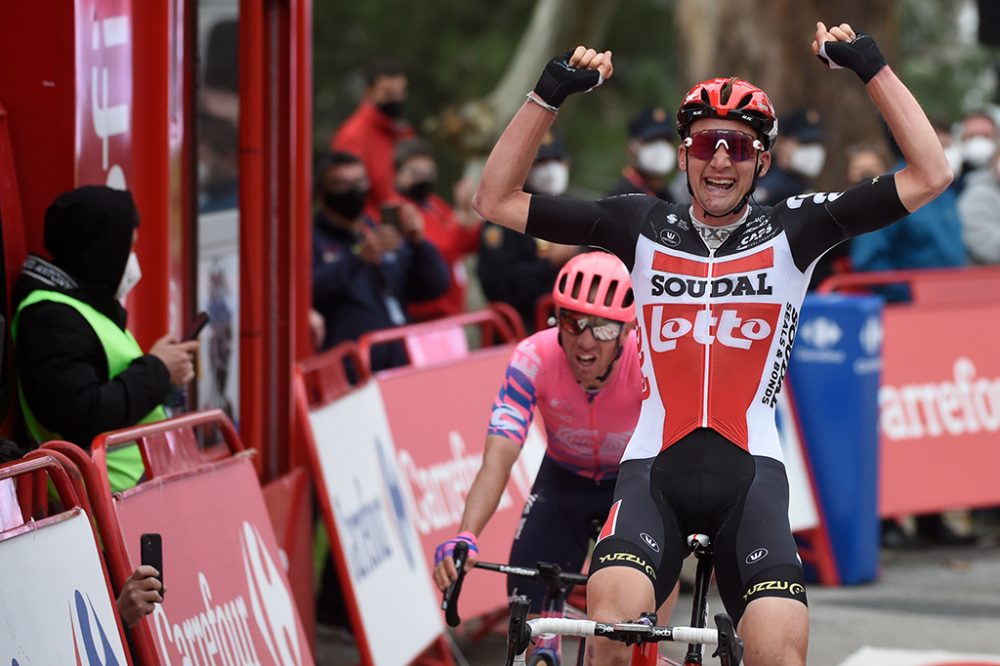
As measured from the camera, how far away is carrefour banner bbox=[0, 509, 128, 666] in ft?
13.7

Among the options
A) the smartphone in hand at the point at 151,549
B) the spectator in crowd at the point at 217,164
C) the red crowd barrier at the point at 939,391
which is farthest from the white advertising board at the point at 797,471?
the smartphone in hand at the point at 151,549

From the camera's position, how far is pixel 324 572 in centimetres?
888

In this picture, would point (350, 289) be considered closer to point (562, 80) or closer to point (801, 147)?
point (801, 147)

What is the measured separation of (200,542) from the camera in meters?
5.61

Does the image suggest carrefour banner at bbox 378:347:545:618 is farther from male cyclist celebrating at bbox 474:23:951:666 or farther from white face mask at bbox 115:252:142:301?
male cyclist celebrating at bbox 474:23:951:666

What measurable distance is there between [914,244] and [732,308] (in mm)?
7200

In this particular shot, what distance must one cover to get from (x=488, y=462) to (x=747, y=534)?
3.89ft

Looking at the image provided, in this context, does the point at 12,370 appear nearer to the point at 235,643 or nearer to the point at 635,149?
the point at 235,643

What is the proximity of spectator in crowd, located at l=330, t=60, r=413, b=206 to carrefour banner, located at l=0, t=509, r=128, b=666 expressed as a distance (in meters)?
6.43

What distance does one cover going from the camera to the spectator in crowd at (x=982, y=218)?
1268 centimetres

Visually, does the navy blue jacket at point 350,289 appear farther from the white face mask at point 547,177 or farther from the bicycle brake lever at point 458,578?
the bicycle brake lever at point 458,578

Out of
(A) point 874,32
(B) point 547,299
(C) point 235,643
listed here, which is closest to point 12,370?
(C) point 235,643

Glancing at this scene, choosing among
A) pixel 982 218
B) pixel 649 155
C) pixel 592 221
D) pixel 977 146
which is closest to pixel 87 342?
pixel 592 221

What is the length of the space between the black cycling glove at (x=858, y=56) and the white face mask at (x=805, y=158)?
685 cm
